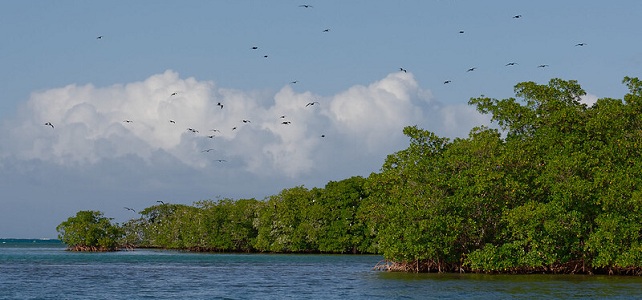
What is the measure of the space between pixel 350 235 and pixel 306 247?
9669 mm

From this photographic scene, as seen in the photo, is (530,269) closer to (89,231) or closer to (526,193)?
(526,193)

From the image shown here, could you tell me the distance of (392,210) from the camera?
6275 cm

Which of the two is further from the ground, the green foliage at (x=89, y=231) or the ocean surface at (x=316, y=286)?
the green foliage at (x=89, y=231)

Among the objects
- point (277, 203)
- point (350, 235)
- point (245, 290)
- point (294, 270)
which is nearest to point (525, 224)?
point (245, 290)

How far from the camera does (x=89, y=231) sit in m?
152

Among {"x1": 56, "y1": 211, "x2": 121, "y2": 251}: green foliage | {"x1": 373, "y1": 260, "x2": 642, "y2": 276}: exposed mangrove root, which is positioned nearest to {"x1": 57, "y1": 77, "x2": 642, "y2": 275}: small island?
{"x1": 373, "y1": 260, "x2": 642, "y2": 276}: exposed mangrove root

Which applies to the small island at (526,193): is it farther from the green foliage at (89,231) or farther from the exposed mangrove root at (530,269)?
the green foliage at (89,231)

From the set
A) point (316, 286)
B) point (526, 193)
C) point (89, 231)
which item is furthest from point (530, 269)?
point (89, 231)

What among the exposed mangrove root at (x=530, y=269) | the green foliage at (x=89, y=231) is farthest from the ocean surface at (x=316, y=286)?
the green foliage at (x=89, y=231)

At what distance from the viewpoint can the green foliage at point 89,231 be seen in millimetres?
151625

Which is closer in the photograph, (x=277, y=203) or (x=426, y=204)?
(x=426, y=204)

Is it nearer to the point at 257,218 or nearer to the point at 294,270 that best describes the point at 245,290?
the point at 294,270

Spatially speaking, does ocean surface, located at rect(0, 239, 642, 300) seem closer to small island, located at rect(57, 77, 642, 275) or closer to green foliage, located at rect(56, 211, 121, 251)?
small island, located at rect(57, 77, 642, 275)

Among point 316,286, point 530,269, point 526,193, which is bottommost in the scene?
point 316,286
